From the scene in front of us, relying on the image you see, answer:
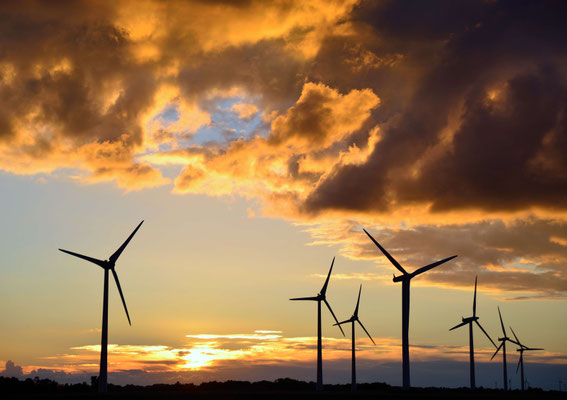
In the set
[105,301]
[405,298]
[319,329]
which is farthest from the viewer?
[319,329]

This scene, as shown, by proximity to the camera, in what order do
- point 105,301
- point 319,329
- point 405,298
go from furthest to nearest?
point 319,329 < point 405,298 < point 105,301

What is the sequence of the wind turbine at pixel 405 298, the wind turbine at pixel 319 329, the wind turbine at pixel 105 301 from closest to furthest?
the wind turbine at pixel 105 301
the wind turbine at pixel 405 298
the wind turbine at pixel 319 329

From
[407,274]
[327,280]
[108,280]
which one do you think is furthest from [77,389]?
[407,274]

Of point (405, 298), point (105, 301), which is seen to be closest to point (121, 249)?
point (105, 301)

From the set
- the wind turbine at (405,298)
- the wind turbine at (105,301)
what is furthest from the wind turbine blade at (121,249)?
the wind turbine at (405,298)

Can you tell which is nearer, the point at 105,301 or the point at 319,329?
the point at 105,301

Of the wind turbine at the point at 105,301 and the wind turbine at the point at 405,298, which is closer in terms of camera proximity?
the wind turbine at the point at 105,301

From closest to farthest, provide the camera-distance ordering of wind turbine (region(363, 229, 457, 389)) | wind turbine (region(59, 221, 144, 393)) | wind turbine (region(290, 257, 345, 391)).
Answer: wind turbine (region(59, 221, 144, 393))
wind turbine (region(363, 229, 457, 389))
wind turbine (region(290, 257, 345, 391))

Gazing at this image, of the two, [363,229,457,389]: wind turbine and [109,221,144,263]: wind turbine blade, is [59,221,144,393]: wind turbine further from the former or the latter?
[363,229,457,389]: wind turbine

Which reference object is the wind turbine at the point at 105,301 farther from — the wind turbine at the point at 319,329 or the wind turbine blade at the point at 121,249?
the wind turbine at the point at 319,329

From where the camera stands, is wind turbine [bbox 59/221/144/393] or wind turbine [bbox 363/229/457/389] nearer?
wind turbine [bbox 59/221/144/393]

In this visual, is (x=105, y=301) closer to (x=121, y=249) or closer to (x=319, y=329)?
(x=121, y=249)

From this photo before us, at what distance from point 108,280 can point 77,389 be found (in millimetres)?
43398

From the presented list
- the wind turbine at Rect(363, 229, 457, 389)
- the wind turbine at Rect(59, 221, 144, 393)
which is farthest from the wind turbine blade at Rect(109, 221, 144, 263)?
the wind turbine at Rect(363, 229, 457, 389)
